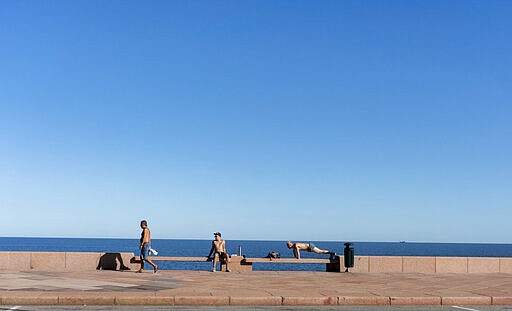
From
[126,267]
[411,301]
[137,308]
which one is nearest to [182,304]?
[137,308]

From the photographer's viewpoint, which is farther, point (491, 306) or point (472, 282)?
point (472, 282)

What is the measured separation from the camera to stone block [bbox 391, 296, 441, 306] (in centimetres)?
1480

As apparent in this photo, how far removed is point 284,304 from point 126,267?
342 inches

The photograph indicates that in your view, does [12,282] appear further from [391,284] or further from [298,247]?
[298,247]

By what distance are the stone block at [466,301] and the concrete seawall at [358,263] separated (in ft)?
24.9

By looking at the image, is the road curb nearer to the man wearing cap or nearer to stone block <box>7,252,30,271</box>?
the man wearing cap

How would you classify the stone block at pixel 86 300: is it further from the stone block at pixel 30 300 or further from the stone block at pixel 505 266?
the stone block at pixel 505 266

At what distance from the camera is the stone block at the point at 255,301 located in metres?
14.3

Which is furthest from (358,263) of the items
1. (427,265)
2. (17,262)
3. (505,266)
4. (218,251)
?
(17,262)

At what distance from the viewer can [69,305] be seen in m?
13.6

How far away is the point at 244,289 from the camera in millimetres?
16000

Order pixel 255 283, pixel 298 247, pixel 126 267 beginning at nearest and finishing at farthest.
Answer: pixel 255 283 < pixel 126 267 < pixel 298 247

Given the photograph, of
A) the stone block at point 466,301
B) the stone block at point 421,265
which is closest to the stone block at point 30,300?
the stone block at point 466,301

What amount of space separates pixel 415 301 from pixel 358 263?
8.01 m
